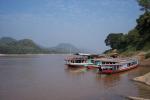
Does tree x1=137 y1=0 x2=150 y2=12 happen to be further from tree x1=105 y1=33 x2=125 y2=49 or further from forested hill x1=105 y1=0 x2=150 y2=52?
tree x1=105 y1=33 x2=125 y2=49

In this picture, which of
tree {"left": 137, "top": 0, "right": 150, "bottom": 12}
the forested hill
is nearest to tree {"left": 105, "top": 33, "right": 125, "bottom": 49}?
the forested hill

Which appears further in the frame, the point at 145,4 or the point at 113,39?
the point at 113,39

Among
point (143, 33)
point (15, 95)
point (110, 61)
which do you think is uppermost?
point (143, 33)

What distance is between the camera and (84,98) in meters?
25.7

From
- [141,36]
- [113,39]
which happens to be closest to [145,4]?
[141,36]

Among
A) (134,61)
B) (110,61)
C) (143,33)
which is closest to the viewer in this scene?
(110,61)

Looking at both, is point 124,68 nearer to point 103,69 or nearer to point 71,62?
point 103,69

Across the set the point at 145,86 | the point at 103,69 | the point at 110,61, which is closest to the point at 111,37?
the point at 110,61

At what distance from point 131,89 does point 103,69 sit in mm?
16559

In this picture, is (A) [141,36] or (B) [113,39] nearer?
(A) [141,36]

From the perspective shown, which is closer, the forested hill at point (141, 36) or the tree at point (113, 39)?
the forested hill at point (141, 36)

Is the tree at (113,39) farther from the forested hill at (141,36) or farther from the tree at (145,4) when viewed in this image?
the tree at (145,4)

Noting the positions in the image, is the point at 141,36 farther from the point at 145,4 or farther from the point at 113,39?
the point at 113,39

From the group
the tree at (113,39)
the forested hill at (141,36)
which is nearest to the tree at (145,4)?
the forested hill at (141,36)
